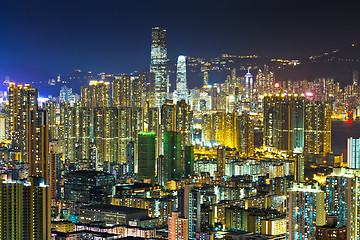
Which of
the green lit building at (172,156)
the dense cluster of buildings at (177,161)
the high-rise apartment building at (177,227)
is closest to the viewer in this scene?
the dense cluster of buildings at (177,161)

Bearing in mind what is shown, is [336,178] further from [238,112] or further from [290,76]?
[238,112]

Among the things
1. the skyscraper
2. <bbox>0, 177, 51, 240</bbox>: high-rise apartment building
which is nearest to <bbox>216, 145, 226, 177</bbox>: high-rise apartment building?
the skyscraper

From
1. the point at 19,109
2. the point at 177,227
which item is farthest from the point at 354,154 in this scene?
the point at 19,109

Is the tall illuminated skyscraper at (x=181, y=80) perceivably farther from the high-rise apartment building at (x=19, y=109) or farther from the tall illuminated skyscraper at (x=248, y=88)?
the high-rise apartment building at (x=19, y=109)

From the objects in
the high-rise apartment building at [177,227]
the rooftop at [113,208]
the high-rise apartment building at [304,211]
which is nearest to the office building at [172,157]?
the rooftop at [113,208]

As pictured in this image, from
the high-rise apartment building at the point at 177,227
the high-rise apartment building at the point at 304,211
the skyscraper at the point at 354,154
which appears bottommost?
the high-rise apartment building at the point at 177,227

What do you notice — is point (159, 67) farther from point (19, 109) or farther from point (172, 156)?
point (19, 109)
